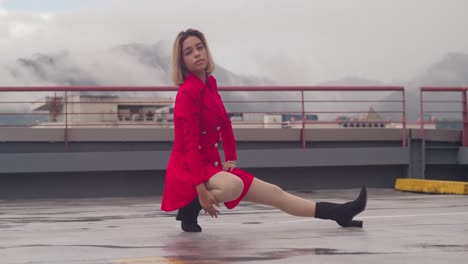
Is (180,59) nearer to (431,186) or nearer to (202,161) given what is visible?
(202,161)

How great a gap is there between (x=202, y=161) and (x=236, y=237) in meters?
0.61

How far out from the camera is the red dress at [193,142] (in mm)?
5946

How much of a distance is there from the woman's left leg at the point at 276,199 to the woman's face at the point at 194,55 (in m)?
0.96

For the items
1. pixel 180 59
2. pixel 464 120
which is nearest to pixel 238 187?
pixel 180 59

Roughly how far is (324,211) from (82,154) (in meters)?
6.57

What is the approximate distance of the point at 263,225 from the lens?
704 centimetres

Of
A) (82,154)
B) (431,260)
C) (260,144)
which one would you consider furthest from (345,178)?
(431,260)

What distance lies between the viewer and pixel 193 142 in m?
5.92

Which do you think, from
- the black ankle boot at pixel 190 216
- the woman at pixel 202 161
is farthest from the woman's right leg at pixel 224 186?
the black ankle boot at pixel 190 216

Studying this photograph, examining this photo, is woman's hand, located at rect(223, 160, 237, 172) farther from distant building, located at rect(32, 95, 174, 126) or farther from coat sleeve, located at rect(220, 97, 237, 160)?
distant building, located at rect(32, 95, 174, 126)

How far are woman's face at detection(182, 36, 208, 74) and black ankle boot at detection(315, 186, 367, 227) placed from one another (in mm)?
1411

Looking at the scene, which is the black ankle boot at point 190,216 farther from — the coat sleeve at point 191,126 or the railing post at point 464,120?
the railing post at point 464,120

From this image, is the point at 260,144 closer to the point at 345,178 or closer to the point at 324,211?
the point at 345,178

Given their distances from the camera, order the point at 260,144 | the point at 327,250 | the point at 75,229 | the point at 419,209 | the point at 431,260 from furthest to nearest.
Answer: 1. the point at 260,144
2. the point at 419,209
3. the point at 75,229
4. the point at 327,250
5. the point at 431,260
